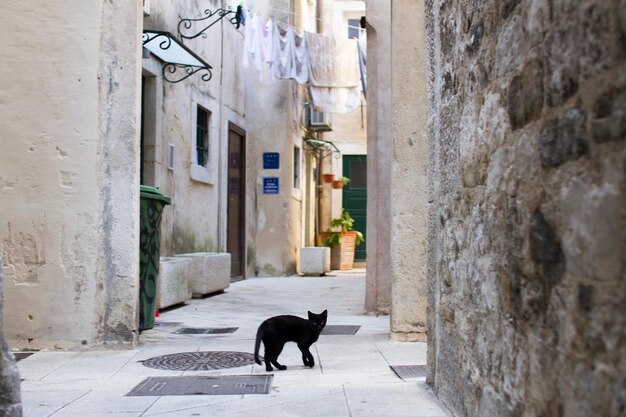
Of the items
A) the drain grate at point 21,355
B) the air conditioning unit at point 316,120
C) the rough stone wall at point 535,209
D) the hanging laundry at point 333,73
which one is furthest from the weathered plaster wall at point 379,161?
the air conditioning unit at point 316,120

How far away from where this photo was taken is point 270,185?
15.5 metres

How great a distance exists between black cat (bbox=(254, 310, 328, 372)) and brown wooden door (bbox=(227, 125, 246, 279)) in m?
9.05

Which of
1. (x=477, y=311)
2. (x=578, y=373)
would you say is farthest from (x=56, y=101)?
(x=578, y=373)

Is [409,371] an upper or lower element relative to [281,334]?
lower

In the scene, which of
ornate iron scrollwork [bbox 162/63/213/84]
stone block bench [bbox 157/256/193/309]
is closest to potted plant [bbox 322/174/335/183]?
ornate iron scrollwork [bbox 162/63/213/84]

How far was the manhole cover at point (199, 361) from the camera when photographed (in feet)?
16.6

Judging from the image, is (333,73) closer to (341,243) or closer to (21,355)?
(341,243)

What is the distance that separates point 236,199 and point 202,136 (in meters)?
2.70

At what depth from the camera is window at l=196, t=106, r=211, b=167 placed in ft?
38.9

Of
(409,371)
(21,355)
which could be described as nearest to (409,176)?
(409,371)

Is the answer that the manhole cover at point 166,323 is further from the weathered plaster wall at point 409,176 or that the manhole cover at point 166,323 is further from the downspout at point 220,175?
the downspout at point 220,175

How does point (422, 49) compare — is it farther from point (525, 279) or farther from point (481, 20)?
point (525, 279)

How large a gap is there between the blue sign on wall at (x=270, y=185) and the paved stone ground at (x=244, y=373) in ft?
25.1

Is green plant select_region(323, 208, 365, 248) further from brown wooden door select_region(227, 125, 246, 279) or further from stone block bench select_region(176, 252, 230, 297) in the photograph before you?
stone block bench select_region(176, 252, 230, 297)
